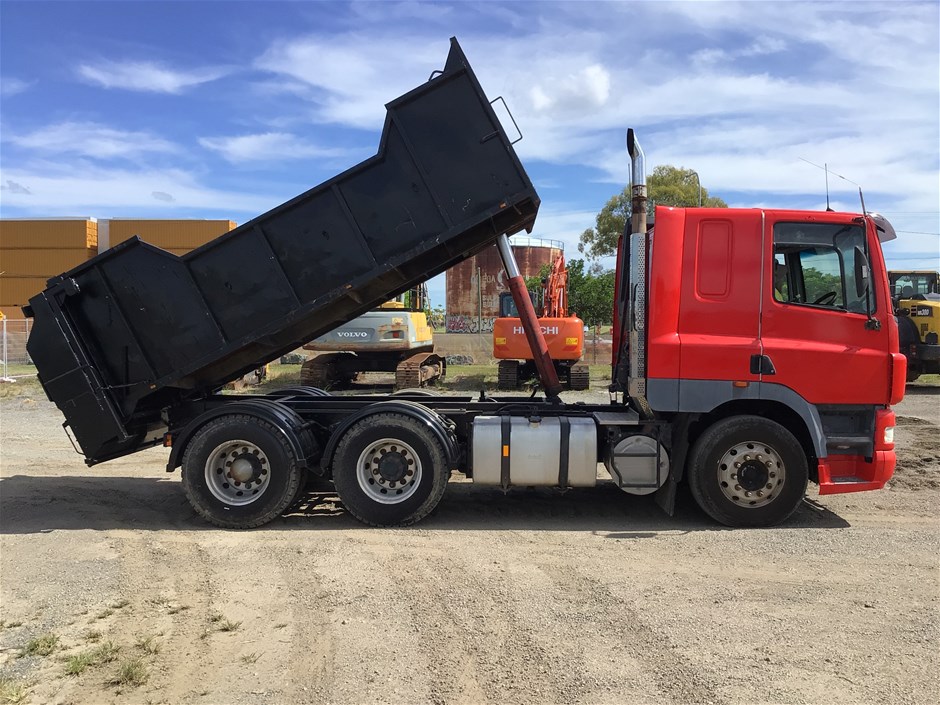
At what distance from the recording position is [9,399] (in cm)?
1603

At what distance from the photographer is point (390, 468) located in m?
6.47

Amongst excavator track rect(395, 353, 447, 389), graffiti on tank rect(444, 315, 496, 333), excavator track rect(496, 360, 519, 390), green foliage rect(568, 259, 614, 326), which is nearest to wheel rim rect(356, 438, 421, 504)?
excavator track rect(395, 353, 447, 389)

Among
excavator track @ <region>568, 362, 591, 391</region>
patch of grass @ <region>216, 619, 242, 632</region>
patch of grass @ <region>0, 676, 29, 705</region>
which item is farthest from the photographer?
excavator track @ <region>568, 362, 591, 391</region>

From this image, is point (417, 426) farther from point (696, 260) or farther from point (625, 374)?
point (696, 260)

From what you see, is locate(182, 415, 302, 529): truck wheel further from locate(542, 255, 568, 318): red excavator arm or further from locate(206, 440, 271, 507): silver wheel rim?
locate(542, 255, 568, 318): red excavator arm

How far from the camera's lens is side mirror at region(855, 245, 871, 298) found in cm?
598

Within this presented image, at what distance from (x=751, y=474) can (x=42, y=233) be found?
4966cm

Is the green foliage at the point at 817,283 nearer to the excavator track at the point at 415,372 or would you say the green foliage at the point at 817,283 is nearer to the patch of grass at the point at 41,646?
the patch of grass at the point at 41,646

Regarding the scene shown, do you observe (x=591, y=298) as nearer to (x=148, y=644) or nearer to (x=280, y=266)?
(x=280, y=266)

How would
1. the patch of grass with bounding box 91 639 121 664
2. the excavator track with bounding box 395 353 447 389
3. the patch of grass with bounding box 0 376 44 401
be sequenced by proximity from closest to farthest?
the patch of grass with bounding box 91 639 121 664
the excavator track with bounding box 395 353 447 389
the patch of grass with bounding box 0 376 44 401

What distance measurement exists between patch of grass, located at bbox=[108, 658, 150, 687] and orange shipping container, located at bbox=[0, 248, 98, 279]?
155 ft

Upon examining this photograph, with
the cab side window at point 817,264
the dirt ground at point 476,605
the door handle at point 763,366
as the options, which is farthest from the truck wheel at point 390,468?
the cab side window at point 817,264

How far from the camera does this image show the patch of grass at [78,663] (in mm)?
3715

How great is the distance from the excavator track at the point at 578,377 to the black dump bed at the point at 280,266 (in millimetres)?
10844
